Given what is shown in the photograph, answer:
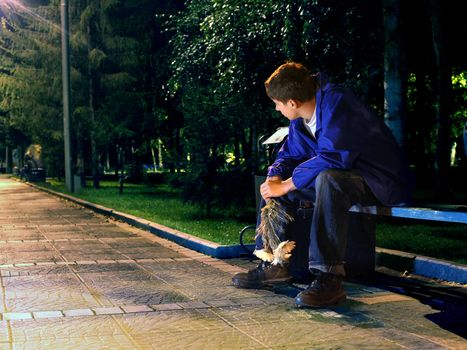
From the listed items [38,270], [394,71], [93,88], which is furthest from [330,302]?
[93,88]

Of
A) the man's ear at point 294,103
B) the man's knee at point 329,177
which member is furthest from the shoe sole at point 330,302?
the man's ear at point 294,103

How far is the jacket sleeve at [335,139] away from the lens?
461 centimetres

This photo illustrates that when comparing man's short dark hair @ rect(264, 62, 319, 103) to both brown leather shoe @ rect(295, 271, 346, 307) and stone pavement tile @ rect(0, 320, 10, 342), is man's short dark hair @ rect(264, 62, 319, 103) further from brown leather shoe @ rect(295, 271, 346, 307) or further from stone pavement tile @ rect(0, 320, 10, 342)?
stone pavement tile @ rect(0, 320, 10, 342)

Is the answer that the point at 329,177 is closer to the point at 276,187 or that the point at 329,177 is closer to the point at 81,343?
the point at 276,187

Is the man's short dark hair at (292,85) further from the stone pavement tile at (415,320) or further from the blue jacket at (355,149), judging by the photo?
the stone pavement tile at (415,320)

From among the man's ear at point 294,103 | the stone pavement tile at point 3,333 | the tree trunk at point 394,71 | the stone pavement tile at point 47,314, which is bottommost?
the stone pavement tile at point 47,314

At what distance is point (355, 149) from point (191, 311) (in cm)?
163

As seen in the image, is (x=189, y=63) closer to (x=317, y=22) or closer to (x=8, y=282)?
(x=317, y=22)

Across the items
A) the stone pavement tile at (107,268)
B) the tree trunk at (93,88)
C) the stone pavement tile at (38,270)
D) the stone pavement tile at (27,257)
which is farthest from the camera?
the tree trunk at (93,88)

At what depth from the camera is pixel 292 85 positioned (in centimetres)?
495

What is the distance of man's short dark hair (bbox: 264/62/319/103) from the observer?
4.95 m

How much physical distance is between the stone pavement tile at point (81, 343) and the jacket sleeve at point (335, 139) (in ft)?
5.55

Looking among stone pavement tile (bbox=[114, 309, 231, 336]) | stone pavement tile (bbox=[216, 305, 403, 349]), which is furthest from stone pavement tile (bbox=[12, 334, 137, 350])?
stone pavement tile (bbox=[216, 305, 403, 349])

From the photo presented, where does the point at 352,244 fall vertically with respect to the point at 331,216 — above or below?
below
